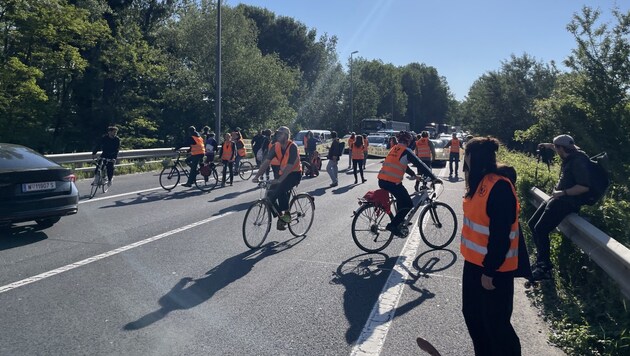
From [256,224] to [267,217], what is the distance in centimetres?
27

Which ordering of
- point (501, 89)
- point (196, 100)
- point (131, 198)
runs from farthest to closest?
point (501, 89)
point (196, 100)
point (131, 198)

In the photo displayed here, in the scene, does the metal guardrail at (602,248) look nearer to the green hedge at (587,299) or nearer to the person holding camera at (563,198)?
the person holding camera at (563,198)

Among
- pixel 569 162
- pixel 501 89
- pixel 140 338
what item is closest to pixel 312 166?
pixel 569 162

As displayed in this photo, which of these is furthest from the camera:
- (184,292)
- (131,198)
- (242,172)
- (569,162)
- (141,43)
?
(141,43)

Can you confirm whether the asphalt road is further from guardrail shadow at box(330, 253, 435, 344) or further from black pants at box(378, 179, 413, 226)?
black pants at box(378, 179, 413, 226)

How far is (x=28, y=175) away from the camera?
8.26m

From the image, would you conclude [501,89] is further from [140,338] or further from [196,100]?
[140,338]

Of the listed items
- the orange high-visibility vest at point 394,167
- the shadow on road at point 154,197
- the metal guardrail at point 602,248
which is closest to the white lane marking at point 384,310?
the orange high-visibility vest at point 394,167

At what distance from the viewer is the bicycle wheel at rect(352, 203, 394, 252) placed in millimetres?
7965

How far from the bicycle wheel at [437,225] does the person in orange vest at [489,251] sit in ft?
14.8

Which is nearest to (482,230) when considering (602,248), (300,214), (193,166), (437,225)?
(602,248)

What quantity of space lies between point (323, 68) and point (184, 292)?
6685 centimetres

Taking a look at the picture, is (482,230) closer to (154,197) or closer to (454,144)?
(154,197)

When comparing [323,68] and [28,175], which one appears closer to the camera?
[28,175]
